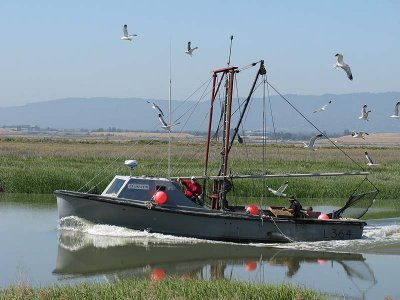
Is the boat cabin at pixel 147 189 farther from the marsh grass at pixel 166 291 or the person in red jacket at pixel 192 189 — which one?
the marsh grass at pixel 166 291

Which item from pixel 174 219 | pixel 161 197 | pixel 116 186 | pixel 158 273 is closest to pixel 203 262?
pixel 158 273

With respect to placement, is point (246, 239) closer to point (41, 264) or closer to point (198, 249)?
point (198, 249)

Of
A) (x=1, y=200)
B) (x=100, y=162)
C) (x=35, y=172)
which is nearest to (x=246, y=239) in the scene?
(x=1, y=200)

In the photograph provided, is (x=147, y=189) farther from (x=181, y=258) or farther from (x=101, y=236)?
(x=181, y=258)

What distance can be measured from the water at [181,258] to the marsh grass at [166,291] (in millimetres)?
2755

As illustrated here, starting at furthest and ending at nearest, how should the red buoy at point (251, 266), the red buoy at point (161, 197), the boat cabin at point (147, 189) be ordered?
the boat cabin at point (147, 189), the red buoy at point (161, 197), the red buoy at point (251, 266)

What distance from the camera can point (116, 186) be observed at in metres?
26.8

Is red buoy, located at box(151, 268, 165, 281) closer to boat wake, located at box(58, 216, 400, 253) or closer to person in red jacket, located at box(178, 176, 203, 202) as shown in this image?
boat wake, located at box(58, 216, 400, 253)

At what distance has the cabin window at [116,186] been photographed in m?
26.6

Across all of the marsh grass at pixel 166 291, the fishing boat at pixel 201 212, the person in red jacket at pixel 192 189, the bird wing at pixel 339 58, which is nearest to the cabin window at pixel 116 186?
the fishing boat at pixel 201 212

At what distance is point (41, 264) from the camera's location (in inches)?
843

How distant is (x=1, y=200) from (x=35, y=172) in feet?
12.9

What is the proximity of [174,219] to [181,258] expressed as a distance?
2680 mm

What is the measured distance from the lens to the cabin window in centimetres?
2658
